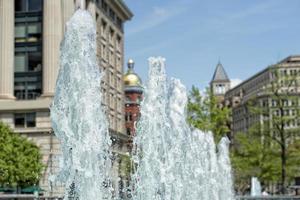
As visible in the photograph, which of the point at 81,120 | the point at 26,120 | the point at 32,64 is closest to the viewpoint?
the point at 81,120

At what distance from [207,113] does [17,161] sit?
1508cm

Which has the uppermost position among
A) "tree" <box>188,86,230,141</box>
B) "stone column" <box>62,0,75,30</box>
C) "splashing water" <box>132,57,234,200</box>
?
"stone column" <box>62,0,75,30</box>

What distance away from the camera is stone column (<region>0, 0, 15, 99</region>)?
175 feet

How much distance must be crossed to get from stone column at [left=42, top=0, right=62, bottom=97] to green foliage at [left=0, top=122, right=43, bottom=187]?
6261 mm

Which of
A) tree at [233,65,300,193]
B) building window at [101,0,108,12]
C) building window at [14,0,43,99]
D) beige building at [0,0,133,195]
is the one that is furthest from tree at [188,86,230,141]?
building window at [101,0,108,12]

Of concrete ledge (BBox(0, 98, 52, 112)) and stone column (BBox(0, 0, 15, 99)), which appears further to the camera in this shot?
stone column (BBox(0, 0, 15, 99))

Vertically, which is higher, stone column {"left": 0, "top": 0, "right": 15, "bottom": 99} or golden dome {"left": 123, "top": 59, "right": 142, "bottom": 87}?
golden dome {"left": 123, "top": 59, "right": 142, "bottom": 87}

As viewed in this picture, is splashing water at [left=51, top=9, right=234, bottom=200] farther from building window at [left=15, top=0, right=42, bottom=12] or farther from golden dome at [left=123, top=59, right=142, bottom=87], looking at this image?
golden dome at [left=123, top=59, right=142, bottom=87]

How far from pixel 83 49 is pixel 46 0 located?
3871cm

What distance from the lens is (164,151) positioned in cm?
2173

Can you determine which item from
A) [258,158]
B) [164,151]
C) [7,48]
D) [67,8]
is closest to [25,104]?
[7,48]

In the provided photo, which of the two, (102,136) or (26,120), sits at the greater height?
(26,120)

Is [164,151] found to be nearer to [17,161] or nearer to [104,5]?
[17,161]

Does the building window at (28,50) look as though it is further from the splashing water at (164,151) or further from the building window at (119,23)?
the splashing water at (164,151)
